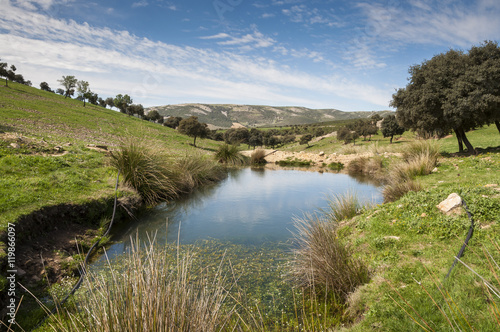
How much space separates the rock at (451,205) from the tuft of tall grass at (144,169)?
28.3ft

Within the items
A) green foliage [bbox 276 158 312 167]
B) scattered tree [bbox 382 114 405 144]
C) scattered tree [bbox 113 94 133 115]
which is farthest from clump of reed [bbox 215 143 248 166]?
scattered tree [bbox 113 94 133 115]

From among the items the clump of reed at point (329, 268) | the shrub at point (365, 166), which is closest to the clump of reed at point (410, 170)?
the shrub at point (365, 166)

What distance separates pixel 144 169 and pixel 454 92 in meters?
15.1

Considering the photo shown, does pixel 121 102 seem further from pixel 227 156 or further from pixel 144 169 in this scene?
pixel 144 169

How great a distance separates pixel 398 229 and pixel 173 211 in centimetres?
728

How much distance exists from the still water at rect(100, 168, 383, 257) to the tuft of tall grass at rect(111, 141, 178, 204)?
2.23 feet

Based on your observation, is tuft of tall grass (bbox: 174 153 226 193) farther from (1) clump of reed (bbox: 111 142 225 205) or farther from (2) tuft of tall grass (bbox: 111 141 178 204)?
(2) tuft of tall grass (bbox: 111 141 178 204)

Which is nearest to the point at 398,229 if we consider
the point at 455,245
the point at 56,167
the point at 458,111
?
the point at 455,245

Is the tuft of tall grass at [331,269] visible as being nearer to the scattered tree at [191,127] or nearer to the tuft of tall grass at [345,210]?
the tuft of tall grass at [345,210]

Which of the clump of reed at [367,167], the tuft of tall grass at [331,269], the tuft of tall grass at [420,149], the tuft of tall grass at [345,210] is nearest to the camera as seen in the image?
the tuft of tall grass at [331,269]

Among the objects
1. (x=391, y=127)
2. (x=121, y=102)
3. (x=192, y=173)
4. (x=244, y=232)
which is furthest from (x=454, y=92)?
(x=121, y=102)

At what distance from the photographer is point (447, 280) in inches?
128

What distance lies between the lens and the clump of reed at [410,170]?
8109 millimetres

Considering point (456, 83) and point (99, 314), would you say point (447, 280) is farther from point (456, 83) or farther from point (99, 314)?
point (456, 83)
